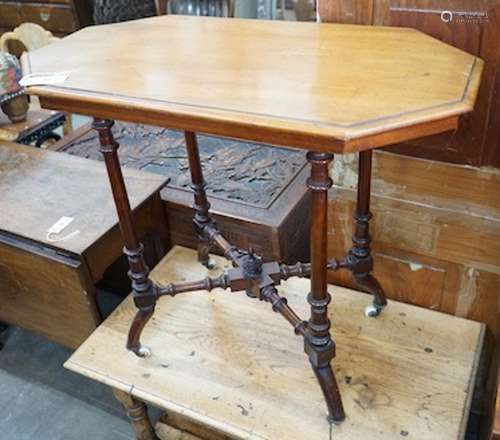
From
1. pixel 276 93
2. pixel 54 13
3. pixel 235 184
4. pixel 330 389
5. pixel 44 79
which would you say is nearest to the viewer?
pixel 276 93

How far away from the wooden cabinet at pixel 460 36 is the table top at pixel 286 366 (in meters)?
0.42

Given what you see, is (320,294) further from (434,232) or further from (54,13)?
(54,13)

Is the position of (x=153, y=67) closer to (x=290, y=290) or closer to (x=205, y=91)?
(x=205, y=91)

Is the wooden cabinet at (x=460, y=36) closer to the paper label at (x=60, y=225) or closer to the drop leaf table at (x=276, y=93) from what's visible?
the drop leaf table at (x=276, y=93)

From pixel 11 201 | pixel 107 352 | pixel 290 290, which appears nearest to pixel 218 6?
pixel 11 201

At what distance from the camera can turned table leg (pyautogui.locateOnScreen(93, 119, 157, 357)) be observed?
→ 1.06 meters

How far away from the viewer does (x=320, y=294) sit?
100cm

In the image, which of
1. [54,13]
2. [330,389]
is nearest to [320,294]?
[330,389]

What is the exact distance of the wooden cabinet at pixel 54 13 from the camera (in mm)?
3672

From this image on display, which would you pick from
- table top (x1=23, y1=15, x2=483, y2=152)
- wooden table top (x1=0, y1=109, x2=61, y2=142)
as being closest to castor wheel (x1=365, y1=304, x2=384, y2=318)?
table top (x1=23, y1=15, x2=483, y2=152)

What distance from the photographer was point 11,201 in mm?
1532

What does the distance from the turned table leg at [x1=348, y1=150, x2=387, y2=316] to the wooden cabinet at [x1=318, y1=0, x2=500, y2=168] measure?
141mm

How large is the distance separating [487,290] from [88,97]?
98cm

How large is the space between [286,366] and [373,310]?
0.89 feet
